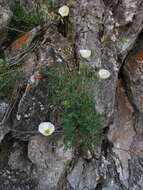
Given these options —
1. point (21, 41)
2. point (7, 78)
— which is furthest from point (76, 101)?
point (21, 41)

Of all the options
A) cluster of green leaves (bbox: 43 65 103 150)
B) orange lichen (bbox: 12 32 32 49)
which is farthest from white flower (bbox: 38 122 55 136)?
orange lichen (bbox: 12 32 32 49)

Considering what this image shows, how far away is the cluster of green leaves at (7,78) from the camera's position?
88.7 inches

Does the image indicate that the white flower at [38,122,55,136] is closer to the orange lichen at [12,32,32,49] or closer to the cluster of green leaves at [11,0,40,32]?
the orange lichen at [12,32,32,49]

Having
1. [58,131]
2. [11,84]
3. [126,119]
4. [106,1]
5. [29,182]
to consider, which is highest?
[106,1]

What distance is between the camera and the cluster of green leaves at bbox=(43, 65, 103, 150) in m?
2.02

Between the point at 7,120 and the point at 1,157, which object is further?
the point at 1,157

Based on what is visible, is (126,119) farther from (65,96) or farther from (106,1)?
(106,1)

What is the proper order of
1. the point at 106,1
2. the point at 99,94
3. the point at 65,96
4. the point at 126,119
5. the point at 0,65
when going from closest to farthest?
the point at 65,96 < the point at 0,65 < the point at 99,94 < the point at 106,1 < the point at 126,119

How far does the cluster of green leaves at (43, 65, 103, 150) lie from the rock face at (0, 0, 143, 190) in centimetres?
14

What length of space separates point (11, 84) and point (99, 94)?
1.03m

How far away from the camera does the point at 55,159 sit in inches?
96.8

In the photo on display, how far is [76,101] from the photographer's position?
204 cm

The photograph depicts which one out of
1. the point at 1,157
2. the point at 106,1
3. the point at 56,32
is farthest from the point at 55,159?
the point at 106,1

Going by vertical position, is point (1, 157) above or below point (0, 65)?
below
